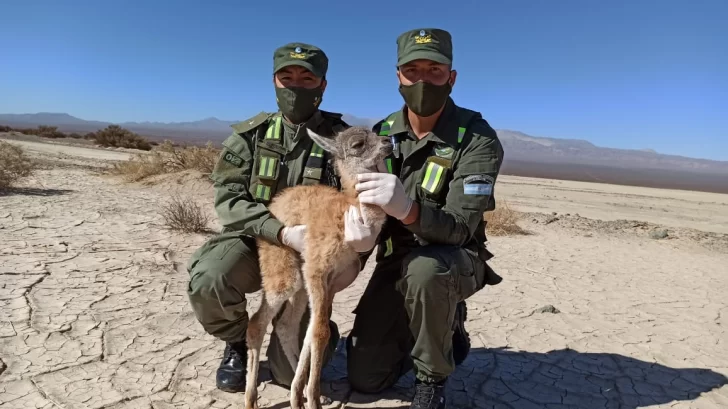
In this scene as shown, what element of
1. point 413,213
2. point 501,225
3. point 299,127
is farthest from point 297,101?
point 501,225

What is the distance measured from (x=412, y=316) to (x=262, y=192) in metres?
1.48

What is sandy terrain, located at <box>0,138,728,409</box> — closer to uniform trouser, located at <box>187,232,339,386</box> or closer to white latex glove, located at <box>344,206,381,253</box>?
uniform trouser, located at <box>187,232,339,386</box>

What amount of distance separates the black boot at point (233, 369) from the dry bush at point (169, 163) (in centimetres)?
980

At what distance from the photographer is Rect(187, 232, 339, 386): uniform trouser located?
3.38 metres

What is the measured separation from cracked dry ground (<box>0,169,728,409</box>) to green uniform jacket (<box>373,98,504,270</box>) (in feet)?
4.13

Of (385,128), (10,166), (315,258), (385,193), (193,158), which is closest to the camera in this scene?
(385,193)

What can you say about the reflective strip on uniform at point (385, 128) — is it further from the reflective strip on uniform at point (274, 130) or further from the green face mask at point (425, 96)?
the reflective strip on uniform at point (274, 130)

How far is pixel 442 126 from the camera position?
376cm

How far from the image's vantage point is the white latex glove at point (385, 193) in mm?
2994

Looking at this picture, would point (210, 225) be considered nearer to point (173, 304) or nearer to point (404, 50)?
point (173, 304)

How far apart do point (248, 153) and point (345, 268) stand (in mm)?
1197

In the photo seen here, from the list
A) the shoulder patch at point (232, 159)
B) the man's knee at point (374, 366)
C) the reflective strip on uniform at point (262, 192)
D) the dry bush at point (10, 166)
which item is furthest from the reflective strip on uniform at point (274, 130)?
the dry bush at point (10, 166)

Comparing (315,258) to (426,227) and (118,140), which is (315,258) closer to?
(426,227)

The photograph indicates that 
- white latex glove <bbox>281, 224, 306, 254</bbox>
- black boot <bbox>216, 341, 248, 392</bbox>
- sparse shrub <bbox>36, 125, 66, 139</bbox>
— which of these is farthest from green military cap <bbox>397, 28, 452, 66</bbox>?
sparse shrub <bbox>36, 125, 66, 139</bbox>
